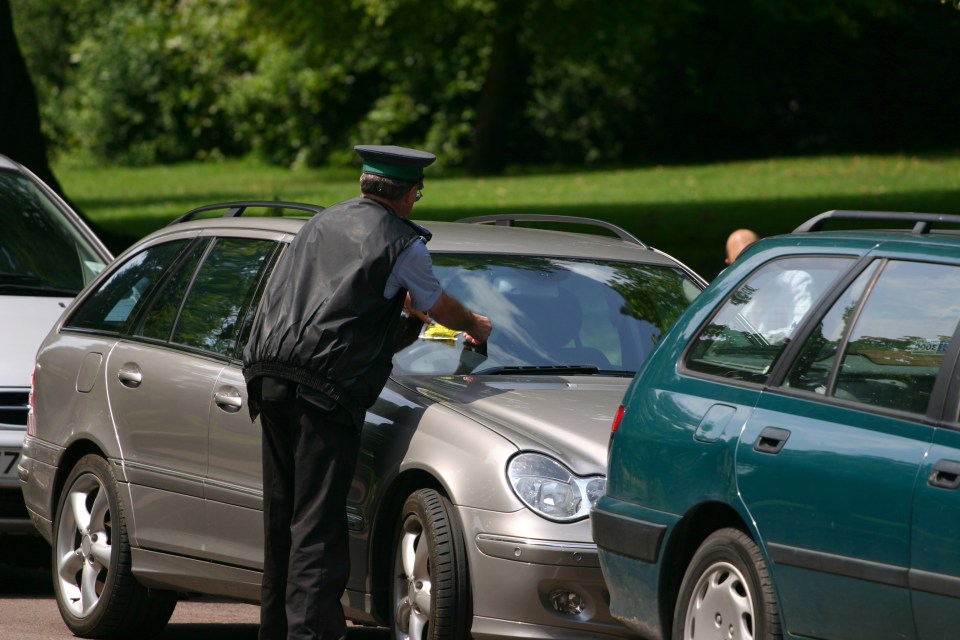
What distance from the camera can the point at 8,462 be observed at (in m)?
7.76

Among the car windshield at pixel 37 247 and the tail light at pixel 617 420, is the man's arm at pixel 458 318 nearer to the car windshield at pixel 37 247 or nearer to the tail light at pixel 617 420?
the tail light at pixel 617 420

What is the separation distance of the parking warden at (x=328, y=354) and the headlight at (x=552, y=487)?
58 centimetres

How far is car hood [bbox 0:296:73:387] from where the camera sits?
790 centimetres

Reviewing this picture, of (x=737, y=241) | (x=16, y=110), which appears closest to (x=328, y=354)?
(x=737, y=241)

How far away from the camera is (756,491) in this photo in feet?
14.7

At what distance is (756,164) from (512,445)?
32426 millimetres

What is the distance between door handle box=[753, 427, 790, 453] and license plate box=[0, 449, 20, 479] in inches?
170

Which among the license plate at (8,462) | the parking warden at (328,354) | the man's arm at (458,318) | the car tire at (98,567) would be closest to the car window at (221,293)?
the car tire at (98,567)

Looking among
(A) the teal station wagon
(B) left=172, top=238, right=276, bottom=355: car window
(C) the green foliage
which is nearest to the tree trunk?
(C) the green foliage

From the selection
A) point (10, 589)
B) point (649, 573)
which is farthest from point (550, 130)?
point (649, 573)

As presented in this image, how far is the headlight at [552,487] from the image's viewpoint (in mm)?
5223

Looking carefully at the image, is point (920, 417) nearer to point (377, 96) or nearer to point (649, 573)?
point (649, 573)

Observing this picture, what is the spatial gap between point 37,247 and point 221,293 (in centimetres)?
282

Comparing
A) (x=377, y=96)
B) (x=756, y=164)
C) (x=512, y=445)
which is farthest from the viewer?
(x=377, y=96)
